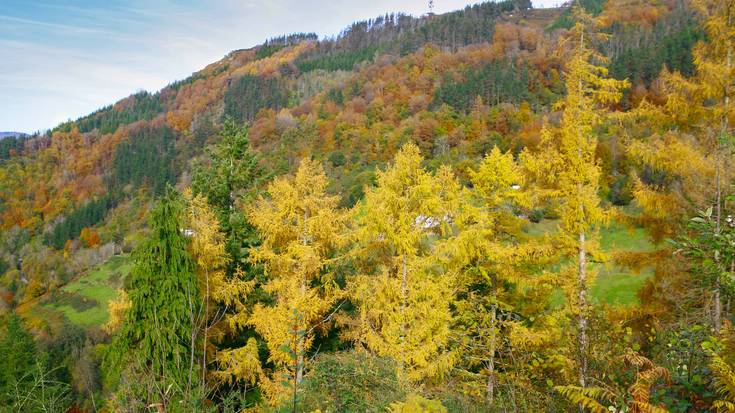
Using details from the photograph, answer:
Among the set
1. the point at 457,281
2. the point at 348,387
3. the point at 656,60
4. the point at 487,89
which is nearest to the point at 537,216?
the point at 457,281

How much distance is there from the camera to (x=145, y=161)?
134 m

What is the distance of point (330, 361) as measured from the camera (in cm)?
792

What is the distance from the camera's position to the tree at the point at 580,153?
36.9ft

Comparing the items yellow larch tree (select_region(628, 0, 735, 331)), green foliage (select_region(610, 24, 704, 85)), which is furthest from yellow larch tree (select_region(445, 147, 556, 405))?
green foliage (select_region(610, 24, 704, 85))

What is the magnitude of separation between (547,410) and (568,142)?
25.6 feet

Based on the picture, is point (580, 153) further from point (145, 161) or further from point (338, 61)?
point (338, 61)

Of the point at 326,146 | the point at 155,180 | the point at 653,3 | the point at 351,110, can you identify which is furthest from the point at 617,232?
the point at 653,3

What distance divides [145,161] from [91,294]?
79.2 m

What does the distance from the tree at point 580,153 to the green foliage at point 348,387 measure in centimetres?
644

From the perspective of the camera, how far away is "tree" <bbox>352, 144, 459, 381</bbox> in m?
12.4

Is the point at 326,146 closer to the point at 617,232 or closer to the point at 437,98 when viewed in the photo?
the point at 437,98

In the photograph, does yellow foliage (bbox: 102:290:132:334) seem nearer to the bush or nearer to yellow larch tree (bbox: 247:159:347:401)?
yellow larch tree (bbox: 247:159:347:401)

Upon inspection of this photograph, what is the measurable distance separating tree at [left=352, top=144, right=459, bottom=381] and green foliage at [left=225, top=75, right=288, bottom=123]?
142763mm

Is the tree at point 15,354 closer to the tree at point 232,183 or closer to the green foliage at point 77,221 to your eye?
the tree at point 232,183
